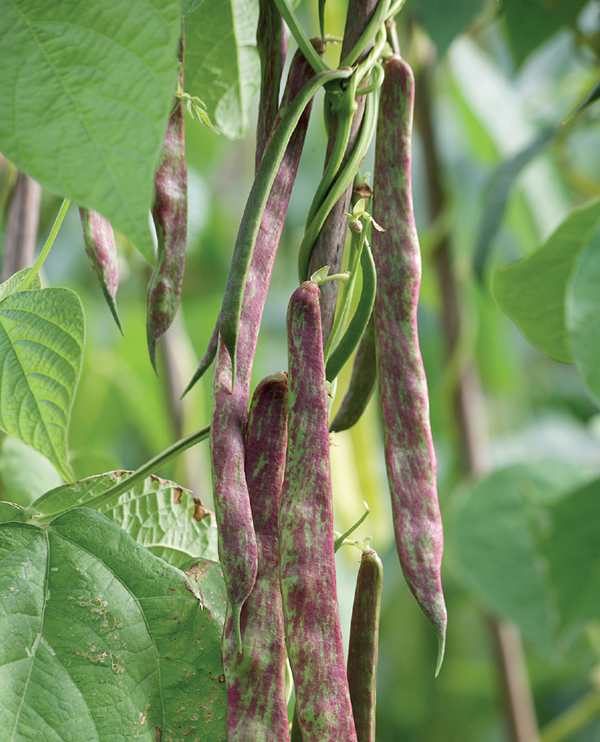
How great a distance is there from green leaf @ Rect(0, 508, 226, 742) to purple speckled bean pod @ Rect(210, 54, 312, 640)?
0.17 ft

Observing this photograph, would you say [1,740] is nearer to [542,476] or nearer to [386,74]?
[386,74]

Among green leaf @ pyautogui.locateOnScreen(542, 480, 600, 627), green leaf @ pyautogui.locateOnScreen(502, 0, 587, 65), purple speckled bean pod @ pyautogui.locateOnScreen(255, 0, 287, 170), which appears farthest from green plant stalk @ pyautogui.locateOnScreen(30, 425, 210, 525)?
green leaf @ pyautogui.locateOnScreen(502, 0, 587, 65)

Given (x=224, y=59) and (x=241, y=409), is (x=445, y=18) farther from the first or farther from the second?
(x=241, y=409)

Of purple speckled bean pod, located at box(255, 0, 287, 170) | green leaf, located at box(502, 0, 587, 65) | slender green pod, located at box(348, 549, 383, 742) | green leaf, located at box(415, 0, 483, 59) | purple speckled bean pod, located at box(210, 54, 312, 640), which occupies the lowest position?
slender green pod, located at box(348, 549, 383, 742)

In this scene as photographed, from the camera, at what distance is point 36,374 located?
0.32 metres

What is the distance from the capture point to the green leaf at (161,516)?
0.36m

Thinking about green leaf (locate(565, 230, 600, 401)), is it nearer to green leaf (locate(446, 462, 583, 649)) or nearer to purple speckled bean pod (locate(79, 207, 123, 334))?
purple speckled bean pod (locate(79, 207, 123, 334))

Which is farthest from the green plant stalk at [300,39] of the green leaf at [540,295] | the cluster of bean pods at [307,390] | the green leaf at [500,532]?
the green leaf at [500,532]

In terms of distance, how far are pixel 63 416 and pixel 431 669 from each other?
4.83 ft

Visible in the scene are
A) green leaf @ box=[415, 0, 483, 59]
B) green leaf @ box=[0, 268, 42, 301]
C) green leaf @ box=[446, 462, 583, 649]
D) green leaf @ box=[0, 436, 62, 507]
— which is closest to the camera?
green leaf @ box=[0, 268, 42, 301]

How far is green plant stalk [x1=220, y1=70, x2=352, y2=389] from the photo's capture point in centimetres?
26

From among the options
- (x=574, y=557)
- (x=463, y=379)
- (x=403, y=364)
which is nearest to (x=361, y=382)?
(x=403, y=364)

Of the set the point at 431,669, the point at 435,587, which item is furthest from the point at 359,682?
the point at 431,669

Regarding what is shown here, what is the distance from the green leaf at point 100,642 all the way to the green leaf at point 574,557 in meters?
0.42
